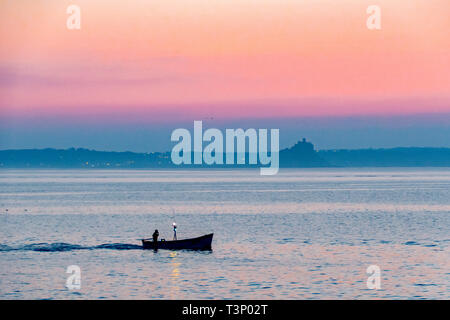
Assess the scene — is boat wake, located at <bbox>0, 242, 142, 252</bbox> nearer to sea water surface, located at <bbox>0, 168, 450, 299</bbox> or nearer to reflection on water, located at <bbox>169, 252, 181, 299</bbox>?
sea water surface, located at <bbox>0, 168, 450, 299</bbox>

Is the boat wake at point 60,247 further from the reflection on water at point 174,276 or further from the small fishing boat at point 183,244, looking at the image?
the reflection on water at point 174,276

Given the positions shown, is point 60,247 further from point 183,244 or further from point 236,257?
point 236,257

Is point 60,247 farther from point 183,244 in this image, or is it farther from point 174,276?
point 174,276

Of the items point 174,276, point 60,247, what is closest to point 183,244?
point 60,247

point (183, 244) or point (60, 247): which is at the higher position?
point (183, 244)

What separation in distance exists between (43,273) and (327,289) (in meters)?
23.1

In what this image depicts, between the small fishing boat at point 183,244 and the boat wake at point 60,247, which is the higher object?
the small fishing boat at point 183,244

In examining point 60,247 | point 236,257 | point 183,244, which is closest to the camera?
point 236,257

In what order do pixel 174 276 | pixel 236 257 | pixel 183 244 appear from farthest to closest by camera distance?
pixel 183 244 → pixel 236 257 → pixel 174 276

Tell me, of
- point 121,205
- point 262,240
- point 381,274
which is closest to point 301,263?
point 381,274

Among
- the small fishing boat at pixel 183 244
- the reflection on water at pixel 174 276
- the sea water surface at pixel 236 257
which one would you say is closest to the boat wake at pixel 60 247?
the sea water surface at pixel 236 257

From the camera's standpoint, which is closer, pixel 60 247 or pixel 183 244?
pixel 183 244

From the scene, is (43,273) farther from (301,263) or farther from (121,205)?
(121,205)
